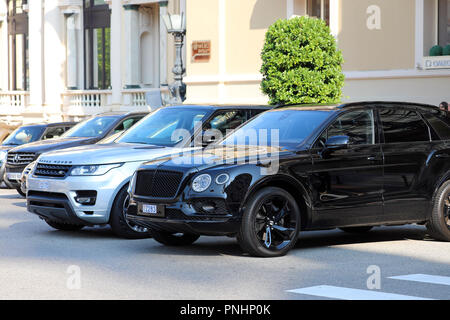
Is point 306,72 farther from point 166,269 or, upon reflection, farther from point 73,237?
point 166,269

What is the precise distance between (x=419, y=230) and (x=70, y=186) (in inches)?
198

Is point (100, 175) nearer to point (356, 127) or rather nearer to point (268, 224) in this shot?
point (268, 224)

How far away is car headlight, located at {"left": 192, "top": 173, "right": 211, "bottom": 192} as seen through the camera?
10.3 meters

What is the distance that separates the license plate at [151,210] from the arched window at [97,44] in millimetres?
27987

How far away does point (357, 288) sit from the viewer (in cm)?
842

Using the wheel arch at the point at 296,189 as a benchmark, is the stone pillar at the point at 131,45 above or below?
above

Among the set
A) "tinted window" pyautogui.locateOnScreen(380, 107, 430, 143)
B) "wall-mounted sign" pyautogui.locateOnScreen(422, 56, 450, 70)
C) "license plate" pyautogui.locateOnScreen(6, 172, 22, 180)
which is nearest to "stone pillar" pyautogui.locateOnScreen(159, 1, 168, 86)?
"wall-mounted sign" pyautogui.locateOnScreen(422, 56, 450, 70)

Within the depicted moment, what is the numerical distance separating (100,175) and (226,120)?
225 centimetres

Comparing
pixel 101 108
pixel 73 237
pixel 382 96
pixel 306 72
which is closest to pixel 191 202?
pixel 73 237

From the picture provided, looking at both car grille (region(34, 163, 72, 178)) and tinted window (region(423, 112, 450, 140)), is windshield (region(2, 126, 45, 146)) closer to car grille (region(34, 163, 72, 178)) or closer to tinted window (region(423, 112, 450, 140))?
car grille (region(34, 163, 72, 178))

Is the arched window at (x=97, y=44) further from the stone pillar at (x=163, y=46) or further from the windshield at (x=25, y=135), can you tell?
the windshield at (x=25, y=135)

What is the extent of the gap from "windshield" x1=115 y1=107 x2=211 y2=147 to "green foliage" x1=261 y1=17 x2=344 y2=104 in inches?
275

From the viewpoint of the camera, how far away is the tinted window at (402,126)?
11.8 metres

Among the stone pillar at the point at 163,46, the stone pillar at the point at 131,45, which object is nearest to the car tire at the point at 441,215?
the stone pillar at the point at 163,46
